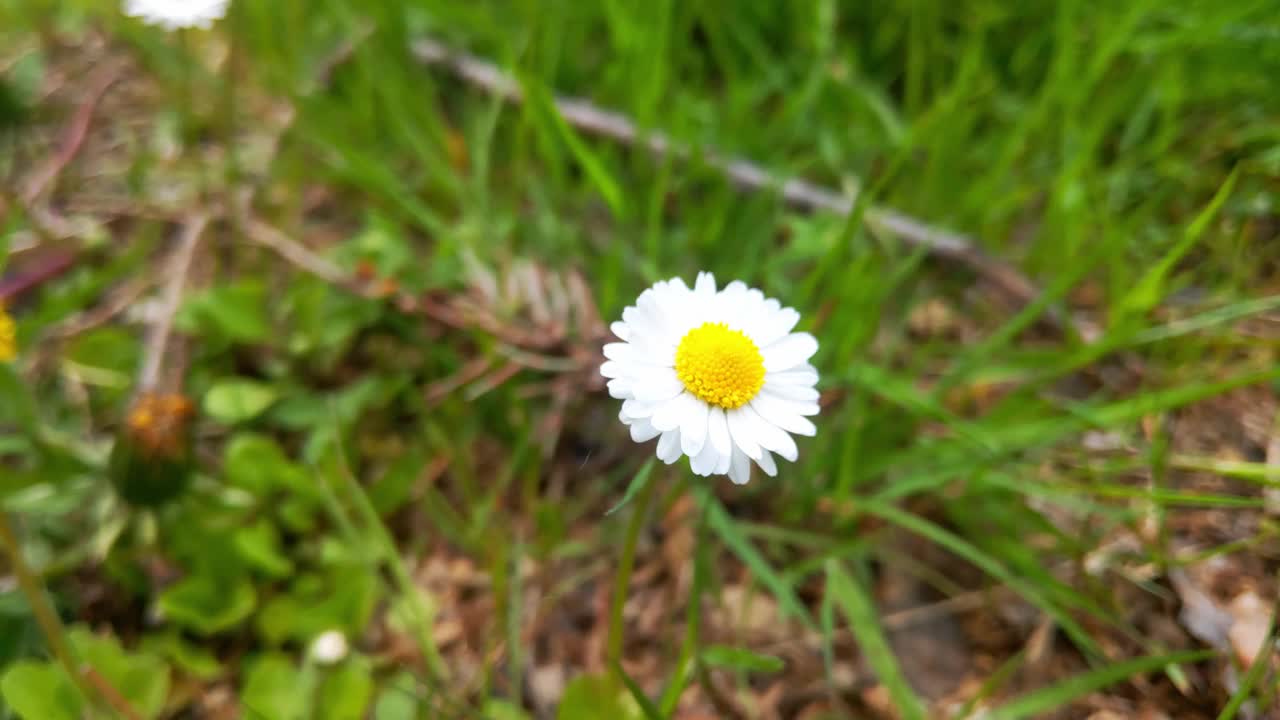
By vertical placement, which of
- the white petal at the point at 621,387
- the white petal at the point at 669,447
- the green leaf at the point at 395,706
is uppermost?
the white petal at the point at 621,387

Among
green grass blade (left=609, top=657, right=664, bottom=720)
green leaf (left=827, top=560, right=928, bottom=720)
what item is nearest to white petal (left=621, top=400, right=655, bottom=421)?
green grass blade (left=609, top=657, right=664, bottom=720)

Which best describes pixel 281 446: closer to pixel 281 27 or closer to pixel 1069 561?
pixel 281 27

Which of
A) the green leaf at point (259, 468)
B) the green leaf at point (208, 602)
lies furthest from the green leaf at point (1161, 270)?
the green leaf at point (208, 602)

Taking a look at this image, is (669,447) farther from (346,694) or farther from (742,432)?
(346,694)

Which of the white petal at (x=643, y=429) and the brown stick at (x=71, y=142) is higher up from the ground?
the white petal at (x=643, y=429)

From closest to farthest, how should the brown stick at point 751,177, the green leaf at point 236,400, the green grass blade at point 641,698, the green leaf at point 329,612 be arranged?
1. the green grass blade at point 641,698
2. the green leaf at point 329,612
3. the green leaf at point 236,400
4. the brown stick at point 751,177

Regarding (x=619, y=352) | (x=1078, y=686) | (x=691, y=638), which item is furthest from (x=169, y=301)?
(x=1078, y=686)

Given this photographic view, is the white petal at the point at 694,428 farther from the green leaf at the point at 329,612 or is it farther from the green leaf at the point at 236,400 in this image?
the green leaf at the point at 236,400
